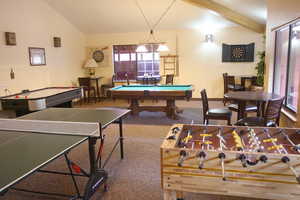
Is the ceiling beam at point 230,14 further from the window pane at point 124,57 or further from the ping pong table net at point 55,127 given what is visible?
the ping pong table net at point 55,127

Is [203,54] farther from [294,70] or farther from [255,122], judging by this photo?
[255,122]

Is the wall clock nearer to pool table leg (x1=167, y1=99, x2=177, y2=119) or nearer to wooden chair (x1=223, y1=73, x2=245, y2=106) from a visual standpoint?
pool table leg (x1=167, y1=99, x2=177, y2=119)

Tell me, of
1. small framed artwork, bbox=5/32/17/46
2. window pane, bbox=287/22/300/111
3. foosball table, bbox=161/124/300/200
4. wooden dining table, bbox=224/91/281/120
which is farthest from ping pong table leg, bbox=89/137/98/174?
small framed artwork, bbox=5/32/17/46

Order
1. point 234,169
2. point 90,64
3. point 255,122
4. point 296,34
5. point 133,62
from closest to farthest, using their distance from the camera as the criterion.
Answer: point 234,169, point 255,122, point 296,34, point 90,64, point 133,62

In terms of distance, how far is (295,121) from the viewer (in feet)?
11.1

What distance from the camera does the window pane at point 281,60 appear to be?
447cm

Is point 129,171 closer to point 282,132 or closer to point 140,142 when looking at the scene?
point 140,142

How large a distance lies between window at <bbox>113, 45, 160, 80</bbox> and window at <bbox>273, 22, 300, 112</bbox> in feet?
14.0

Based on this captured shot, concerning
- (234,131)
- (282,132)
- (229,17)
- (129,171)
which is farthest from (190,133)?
(229,17)

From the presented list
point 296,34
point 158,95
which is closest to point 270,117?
point 296,34

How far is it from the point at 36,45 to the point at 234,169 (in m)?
6.15

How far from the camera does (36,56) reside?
623 cm

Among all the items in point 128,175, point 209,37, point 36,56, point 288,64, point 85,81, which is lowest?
point 128,175

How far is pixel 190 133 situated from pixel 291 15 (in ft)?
8.92
